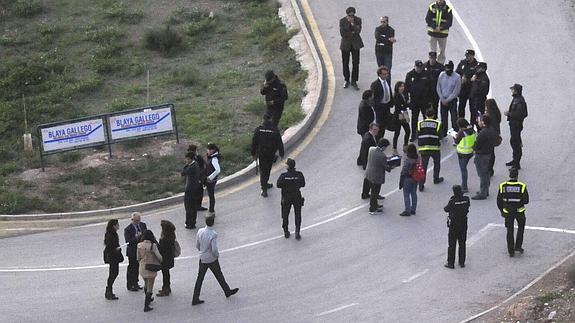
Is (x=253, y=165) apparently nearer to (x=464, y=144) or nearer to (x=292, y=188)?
(x=292, y=188)

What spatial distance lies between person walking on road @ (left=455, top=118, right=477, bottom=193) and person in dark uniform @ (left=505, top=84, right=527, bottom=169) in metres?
1.16

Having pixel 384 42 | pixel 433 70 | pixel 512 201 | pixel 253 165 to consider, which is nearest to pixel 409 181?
pixel 512 201

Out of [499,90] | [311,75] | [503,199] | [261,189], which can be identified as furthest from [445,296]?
[311,75]

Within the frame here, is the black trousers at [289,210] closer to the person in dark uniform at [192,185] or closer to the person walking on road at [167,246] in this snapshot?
the person in dark uniform at [192,185]

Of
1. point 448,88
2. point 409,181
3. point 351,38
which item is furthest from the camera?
point 351,38

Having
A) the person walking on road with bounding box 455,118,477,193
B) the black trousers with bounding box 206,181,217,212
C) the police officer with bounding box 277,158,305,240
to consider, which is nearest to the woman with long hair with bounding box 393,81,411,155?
the person walking on road with bounding box 455,118,477,193

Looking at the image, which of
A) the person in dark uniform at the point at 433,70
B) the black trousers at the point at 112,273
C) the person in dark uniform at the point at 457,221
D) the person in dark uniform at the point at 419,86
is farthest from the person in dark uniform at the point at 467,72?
the black trousers at the point at 112,273

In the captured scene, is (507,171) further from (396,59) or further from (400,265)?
(396,59)

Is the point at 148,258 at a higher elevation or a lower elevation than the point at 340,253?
higher

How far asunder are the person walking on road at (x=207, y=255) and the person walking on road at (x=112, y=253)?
1401 mm

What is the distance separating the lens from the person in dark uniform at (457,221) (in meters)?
22.3

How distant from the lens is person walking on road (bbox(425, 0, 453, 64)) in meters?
31.0

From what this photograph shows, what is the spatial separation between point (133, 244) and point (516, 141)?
811 cm

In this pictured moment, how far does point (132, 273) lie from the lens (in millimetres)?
22797
